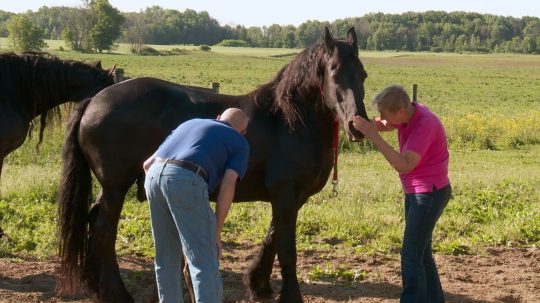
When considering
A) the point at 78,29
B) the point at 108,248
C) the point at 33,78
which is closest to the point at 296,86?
the point at 108,248

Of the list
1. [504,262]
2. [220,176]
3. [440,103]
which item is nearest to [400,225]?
[504,262]

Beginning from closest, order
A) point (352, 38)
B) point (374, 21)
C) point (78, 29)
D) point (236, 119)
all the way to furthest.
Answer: point (236, 119), point (352, 38), point (78, 29), point (374, 21)

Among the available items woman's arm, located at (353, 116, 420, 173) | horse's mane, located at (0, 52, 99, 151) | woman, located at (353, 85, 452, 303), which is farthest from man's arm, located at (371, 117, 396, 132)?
horse's mane, located at (0, 52, 99, 151)

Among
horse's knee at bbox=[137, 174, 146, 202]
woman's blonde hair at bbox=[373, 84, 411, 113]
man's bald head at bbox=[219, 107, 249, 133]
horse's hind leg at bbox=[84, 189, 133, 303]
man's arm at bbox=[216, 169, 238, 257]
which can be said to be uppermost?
woman's blonde hair at bbox=[373, 84, 411, 113]

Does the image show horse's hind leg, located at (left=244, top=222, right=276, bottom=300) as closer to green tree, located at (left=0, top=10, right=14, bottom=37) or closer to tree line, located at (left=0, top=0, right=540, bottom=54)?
tree line, located at (left=0, top=0, right=540, bottom=54)

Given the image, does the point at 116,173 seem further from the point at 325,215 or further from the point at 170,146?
the point at 325,215

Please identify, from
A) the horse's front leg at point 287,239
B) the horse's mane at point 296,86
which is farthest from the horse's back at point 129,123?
the horse's front leg at point 287,239

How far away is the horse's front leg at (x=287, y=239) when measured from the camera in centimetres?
555

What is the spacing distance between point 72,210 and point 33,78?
2298 mm

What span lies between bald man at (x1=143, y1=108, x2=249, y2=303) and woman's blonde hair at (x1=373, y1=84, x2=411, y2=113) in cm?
125

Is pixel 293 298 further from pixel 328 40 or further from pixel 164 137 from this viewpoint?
pixel 328 40

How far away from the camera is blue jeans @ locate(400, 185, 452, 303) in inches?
205

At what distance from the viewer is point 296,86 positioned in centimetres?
570

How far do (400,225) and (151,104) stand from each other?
3.79 metres
